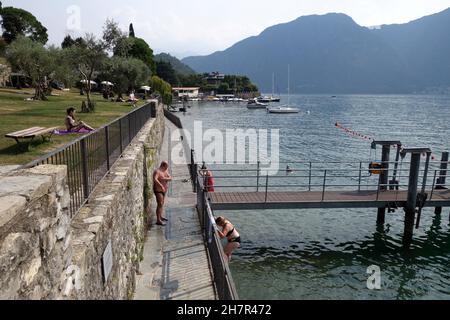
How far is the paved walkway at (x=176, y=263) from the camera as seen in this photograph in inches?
291

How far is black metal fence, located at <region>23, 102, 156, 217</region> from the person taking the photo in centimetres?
497

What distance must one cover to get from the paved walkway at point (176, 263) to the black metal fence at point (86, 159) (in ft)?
8.35

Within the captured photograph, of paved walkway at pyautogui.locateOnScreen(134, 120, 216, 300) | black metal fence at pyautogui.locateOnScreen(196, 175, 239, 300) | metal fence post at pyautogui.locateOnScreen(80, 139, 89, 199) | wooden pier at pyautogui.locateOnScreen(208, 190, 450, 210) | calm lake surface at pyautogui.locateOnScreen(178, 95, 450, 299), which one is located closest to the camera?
black metal fence at pyautogui.locateOnScreen(196, 175, 239, 300)

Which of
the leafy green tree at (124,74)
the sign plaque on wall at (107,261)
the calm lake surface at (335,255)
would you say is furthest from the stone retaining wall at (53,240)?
the leafy green tree at (124,74)

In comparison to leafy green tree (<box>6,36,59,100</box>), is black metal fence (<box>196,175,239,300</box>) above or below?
below

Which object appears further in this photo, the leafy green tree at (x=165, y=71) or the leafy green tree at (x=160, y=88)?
the leafy green tree at (x=165, y=71)

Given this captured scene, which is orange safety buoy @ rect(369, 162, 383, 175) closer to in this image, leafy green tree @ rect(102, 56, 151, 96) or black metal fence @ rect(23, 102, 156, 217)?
black metal fence @ rect(23, 102, 156, 217)

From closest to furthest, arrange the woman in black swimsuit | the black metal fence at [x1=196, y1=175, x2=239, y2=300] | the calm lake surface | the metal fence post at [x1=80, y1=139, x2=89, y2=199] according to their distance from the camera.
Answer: the black metal fence at [x1=196, y1=175, x2=239, y2=300], the metal fence post at [x1=80, y1=139, x2=89, y2=199], the woman in black swimsuit, the calm lake surface

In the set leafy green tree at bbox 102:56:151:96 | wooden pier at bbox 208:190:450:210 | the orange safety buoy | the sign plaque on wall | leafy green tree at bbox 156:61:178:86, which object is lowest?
wooden pier at bbox 208:190:450:210

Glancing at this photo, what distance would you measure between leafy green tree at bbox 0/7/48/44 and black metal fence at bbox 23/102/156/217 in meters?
78.1

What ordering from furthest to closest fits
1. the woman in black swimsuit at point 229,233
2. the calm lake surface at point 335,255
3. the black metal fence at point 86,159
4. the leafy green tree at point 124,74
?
the leafy green tree at point 124,74
the calm lake surface at point 335,255
the woman in black swimsuit at point 229,233
the black metal fence at point 86,159

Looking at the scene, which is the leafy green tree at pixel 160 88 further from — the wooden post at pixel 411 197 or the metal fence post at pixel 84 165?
the metal fence post at pixel 84 165

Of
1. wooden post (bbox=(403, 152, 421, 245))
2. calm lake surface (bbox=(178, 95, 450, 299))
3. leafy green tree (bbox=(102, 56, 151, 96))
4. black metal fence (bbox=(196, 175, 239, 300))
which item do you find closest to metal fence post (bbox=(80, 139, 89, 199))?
black metal fence (bbox=(196, 175, 239, 300))
